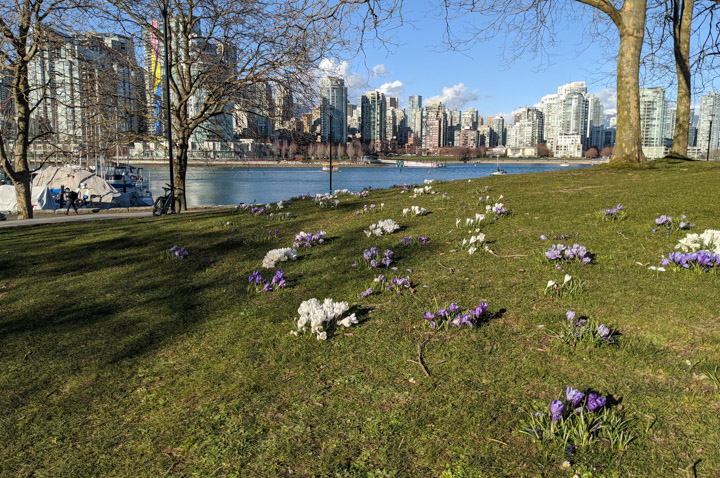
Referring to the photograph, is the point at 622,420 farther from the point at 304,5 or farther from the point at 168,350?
the point at 304,5

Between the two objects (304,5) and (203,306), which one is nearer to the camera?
(203,306)

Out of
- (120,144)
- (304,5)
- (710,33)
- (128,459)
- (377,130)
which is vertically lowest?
(128,459)

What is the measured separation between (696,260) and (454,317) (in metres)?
2.08

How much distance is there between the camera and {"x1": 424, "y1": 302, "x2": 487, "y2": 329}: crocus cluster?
10.3 ft

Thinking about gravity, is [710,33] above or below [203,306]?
above

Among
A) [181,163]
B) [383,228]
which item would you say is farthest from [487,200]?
[181,163]

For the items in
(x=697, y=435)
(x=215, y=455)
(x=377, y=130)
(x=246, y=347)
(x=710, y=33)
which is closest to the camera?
(x=697, y=435)

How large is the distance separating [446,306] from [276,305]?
1.44 meters

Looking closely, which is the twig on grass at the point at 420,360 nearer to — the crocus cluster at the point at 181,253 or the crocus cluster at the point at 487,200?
the crocus cluster at the point at 181,253

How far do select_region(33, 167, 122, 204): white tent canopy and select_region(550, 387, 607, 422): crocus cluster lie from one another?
4110 centimetres

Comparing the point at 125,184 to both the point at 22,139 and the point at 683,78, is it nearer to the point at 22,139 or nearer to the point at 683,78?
the point at 22,139

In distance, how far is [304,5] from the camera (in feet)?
26.6

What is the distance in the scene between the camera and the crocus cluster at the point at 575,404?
6.84ft

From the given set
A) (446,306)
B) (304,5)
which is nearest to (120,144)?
(304,5)
